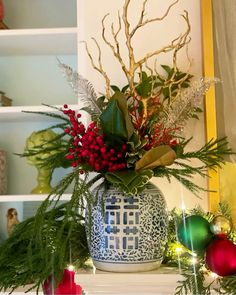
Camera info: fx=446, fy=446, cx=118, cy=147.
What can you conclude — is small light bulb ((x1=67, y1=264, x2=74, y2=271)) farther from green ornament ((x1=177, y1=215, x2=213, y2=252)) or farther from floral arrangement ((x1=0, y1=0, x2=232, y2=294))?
green ornament ((x1=177, y1=215, x2=213, y2=252))

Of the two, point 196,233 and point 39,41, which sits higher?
point 39,41

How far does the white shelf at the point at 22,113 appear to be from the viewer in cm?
137

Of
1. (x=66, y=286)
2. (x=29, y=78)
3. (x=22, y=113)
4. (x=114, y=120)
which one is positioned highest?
(x=29, y=78)

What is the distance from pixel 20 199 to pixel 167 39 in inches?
25.8

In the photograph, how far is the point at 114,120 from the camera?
877 millimetres

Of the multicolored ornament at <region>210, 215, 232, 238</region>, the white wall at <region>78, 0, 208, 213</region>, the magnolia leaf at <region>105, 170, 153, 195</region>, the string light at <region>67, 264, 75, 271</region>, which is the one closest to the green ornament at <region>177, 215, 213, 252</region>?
the multicolored ornament at <region>210, 215, 232, 238</region>

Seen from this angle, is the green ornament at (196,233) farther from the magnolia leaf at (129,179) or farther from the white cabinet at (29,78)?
the white cabinet at (29,78)

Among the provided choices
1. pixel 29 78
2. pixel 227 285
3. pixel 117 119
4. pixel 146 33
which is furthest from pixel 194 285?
pixel 29 78

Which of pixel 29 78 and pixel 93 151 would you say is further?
pixel 29 78

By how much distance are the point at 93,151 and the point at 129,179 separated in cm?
10

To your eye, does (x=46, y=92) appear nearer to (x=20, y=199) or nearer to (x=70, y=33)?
(x=70, y=33)

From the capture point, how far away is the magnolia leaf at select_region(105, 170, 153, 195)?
837 mm

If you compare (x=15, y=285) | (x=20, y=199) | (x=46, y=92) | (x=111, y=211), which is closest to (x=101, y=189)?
(x=111, y=211)

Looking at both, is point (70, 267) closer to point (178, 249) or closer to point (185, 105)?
point (178, 249)
